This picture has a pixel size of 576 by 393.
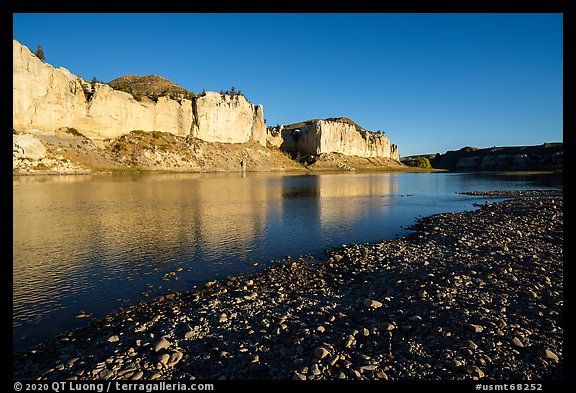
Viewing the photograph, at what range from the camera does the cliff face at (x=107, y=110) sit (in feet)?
268

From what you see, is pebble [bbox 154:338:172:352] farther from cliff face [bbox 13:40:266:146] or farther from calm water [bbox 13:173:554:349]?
cliff face [bbox 13:40:266:146]

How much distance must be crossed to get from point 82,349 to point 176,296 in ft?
10.8

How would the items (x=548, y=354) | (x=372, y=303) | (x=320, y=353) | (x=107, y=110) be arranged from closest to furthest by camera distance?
1. (x=548, y=354)
2. (x=320, y=353)
3. (x=372, y=303)
4. (x=107, y=110)

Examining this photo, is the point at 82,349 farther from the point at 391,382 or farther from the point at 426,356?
the point at 426,356

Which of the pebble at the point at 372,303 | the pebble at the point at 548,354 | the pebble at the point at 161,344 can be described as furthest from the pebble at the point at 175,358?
the pebble at the point at 548,354

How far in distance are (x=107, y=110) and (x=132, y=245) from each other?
110 meters

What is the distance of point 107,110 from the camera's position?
10356 cm

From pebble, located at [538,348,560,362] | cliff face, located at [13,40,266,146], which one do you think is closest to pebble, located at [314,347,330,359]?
pebble, located at [538,348,560,362]

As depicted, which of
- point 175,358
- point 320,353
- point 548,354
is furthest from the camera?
point 175,358

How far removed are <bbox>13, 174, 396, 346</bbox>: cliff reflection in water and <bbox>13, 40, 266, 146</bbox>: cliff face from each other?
75319 mm

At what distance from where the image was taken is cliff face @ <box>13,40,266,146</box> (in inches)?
3216
